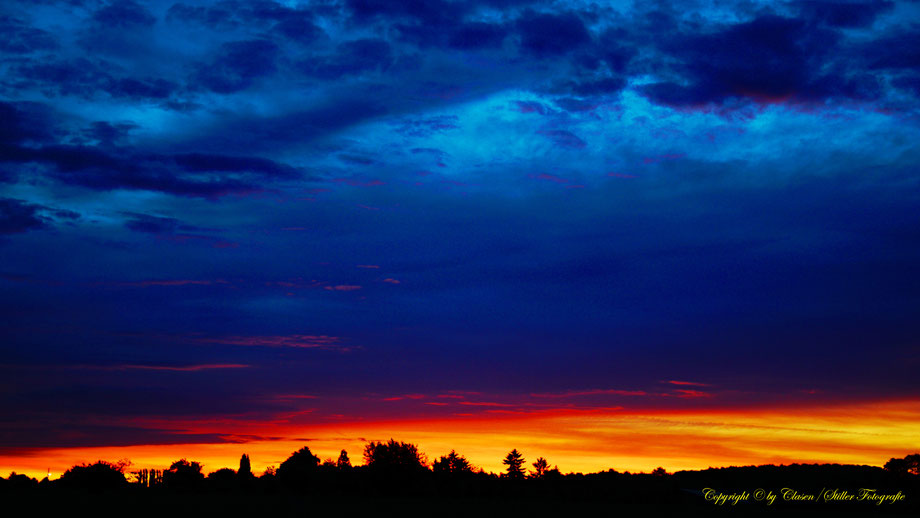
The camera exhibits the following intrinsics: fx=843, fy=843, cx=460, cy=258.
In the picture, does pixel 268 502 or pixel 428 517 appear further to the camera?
pixel 268 502

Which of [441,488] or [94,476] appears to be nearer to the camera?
[441,488]

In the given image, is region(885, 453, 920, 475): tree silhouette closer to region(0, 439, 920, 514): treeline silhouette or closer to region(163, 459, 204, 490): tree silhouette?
region(0, 439, 920, 514): treeline silhouette

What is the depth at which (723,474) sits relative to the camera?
10000cm

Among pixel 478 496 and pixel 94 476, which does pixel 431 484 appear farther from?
pixel 94 476

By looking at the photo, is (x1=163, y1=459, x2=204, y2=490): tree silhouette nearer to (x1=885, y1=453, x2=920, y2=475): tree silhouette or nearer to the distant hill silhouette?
the distant hill silhouette

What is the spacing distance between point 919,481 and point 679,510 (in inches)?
1161

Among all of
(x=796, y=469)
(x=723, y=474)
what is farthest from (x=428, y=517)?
(x=796, y=469)

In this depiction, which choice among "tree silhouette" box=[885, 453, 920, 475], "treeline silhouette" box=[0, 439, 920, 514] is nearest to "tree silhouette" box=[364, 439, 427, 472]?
"treeline silhouette" box=[0, 439, 920, 514]

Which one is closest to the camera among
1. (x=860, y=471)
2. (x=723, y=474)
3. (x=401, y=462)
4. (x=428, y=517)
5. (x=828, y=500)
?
(x=428, y=517)

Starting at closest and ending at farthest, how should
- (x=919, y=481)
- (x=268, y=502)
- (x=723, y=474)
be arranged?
(x=268, y=502), (x=919, y=481), (x=723, y=474)

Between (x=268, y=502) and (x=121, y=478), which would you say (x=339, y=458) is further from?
(x=268, y=502)

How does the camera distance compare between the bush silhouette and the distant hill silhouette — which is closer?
the distant hill silhouette

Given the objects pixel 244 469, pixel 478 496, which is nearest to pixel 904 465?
pixel 478 496

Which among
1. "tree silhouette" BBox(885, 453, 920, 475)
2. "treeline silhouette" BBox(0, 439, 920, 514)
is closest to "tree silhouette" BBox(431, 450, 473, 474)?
"treeline silhouette" BBox(0, 439, 920, 514)
